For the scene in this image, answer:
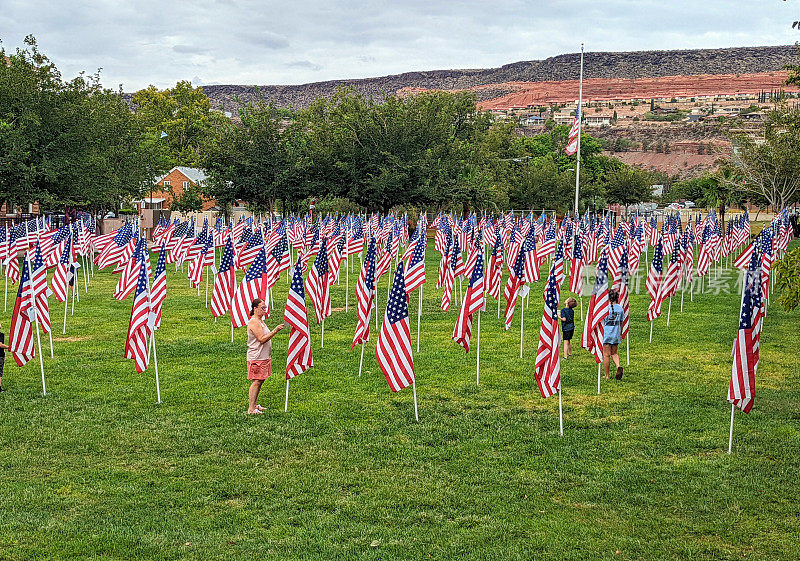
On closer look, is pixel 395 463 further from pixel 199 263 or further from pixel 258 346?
pixel 199 263

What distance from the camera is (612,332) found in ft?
52.7

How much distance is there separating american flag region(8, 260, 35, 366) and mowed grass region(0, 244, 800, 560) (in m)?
0.73

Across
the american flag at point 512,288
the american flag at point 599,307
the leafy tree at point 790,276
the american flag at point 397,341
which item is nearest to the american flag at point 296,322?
the american flag at point 397,341

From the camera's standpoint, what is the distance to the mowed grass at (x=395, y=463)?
8.73 m

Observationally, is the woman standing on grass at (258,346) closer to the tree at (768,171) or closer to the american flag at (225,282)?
the american flag at (225,282)

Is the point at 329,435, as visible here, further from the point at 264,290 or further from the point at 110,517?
the point at 264,290

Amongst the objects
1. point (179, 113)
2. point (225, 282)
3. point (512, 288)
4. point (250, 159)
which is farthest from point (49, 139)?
point (179, 113)

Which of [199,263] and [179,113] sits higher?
[179,113]

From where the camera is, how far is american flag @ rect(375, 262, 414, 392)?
13.1 m

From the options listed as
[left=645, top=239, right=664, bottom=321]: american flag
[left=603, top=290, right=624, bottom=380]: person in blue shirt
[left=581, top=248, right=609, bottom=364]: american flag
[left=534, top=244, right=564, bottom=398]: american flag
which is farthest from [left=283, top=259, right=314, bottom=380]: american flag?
[left=645, top=239, right=664, bottom=321]: american flag

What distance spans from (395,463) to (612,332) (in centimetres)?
642

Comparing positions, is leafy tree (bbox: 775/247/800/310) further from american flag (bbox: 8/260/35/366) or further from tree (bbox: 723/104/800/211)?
tree (bbox: 723/104/800/211)

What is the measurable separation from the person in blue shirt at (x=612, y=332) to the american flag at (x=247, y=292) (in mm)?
6888

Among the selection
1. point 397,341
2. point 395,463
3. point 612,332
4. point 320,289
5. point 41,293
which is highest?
point 41,293
